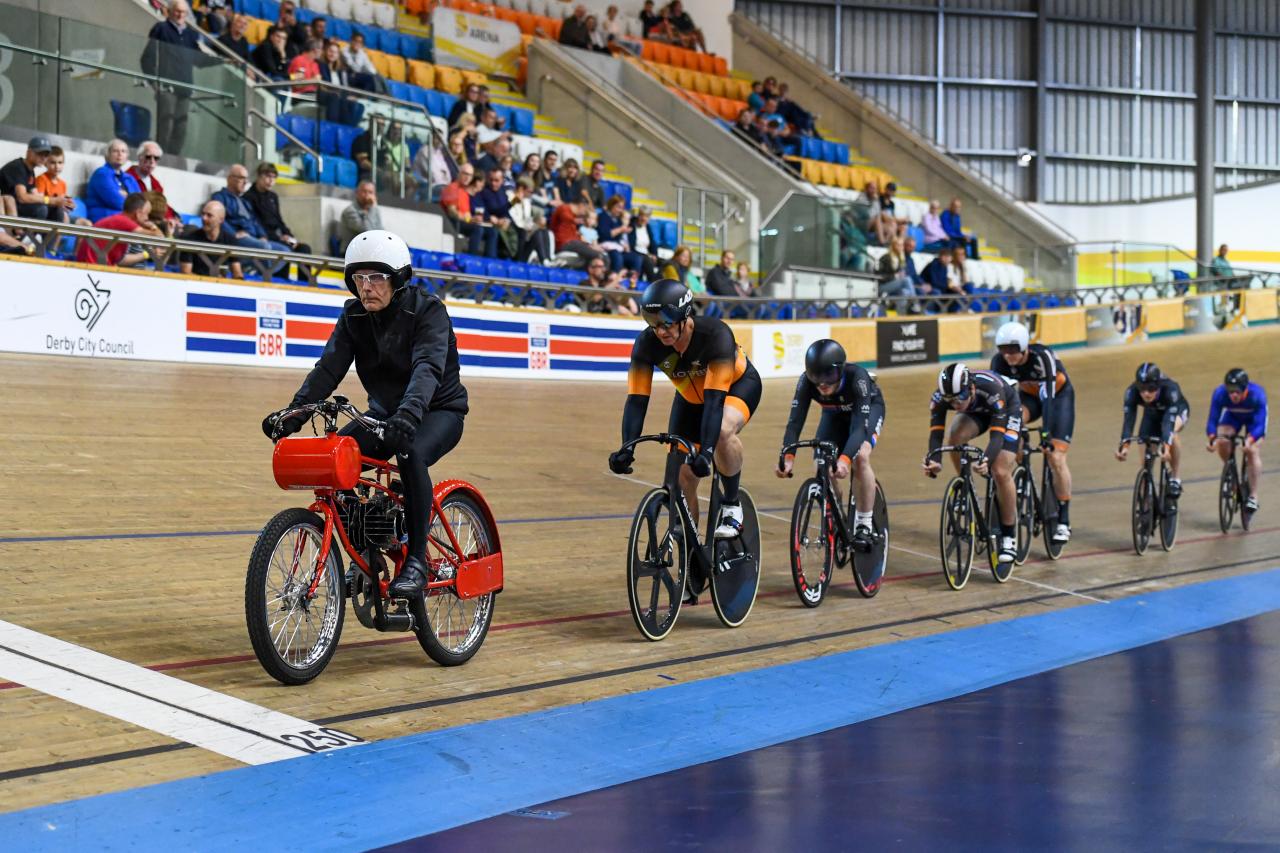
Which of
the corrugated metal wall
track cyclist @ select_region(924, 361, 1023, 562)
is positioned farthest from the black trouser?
the corrugated metal wall

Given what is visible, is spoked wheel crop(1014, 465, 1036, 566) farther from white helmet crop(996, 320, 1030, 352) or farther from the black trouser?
the black trouser

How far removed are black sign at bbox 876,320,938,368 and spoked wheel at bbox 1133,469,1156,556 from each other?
8.87 m

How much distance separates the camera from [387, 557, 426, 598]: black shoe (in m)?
4.19

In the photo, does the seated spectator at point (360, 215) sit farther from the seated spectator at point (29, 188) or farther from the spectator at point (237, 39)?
the seated spectator at point (29, 188)

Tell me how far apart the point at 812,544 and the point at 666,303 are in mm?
1714

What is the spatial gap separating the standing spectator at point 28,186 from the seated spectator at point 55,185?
0.06 feet

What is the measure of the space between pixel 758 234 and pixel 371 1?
20.8ft

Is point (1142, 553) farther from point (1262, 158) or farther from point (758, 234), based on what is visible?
point (1262, 158)

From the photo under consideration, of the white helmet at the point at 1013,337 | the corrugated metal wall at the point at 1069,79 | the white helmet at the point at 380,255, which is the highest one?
the corrugated metal wall at the point at 1069,79

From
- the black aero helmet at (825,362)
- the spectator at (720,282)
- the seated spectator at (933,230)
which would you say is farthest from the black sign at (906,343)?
the black aero helmet at (825,362)

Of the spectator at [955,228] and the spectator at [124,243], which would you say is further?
the spectator at [955,228]

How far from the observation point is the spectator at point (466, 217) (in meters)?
14.0

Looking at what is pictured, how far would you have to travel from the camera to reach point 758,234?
61.1ft

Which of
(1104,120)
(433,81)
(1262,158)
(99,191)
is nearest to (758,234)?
(433,81)
